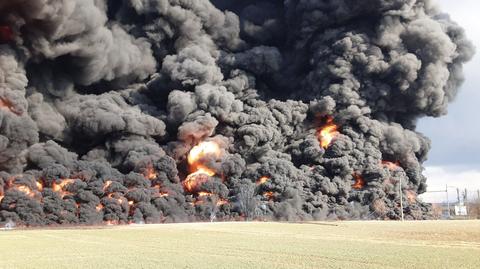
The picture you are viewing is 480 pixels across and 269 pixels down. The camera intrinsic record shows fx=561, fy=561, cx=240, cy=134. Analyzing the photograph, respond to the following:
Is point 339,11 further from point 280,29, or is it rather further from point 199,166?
point 199,166

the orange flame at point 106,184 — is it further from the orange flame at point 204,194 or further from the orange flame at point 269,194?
the orange flame at point 269,194

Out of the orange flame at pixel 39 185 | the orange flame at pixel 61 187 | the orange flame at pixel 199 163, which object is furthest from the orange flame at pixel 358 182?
the orange flame at pixel 39 185

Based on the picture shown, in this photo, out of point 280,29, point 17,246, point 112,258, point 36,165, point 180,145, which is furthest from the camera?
point 280,29

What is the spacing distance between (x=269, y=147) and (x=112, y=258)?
64.1 m

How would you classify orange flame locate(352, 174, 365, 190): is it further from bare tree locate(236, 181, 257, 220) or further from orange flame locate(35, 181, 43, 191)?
orange flame locate(35, 181, 43, 191)

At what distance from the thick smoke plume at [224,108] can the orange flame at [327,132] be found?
269 millimetres

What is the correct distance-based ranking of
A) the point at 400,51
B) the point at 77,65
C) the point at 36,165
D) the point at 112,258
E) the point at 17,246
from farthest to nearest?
the point at 400,51 < the point at 77,65 < the point at 36,165 < the point at 17,246 < the point at 112,258

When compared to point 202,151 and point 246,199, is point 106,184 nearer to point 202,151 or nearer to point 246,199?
point 202,151

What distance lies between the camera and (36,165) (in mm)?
78875

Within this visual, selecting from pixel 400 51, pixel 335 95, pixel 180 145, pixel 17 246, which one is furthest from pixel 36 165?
pixel 400 51

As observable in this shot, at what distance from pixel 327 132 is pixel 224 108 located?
2027 centimetres

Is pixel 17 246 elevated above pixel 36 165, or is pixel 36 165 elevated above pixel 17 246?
pixel 36 165

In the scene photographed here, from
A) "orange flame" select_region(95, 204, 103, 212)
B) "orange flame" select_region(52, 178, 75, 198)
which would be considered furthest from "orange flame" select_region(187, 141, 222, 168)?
"orange flame" select_region(52, 178, 75, 198)

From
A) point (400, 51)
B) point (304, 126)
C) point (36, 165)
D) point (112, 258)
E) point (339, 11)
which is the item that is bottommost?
point (112, 258)
